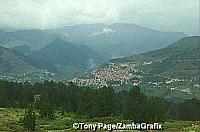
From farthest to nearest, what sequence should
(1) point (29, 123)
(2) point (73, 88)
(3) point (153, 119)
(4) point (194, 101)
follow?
(2) point (73, 88)
(4) point (194, 101)
(3) point (153, 119)
(1) point (29, 123)

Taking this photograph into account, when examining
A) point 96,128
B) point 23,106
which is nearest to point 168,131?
point 96,128

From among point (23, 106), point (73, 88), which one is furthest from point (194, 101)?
point (23, 106)

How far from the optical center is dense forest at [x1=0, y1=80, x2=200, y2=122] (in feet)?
324

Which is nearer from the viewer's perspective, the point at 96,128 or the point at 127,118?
the point at 96,128

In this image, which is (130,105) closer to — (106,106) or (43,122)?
(106,106)

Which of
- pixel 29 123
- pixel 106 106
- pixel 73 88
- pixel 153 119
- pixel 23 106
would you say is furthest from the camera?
pixel 73 88

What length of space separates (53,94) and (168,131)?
98.9 metres

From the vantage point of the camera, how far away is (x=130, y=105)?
101 meters

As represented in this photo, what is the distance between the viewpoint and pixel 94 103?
111 meters

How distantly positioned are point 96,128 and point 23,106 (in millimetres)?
79606

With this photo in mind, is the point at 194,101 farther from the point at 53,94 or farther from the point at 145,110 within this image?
the point at 145,110

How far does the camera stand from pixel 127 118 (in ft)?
331

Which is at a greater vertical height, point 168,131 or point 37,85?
point 37,85

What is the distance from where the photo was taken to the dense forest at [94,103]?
9889 cm
